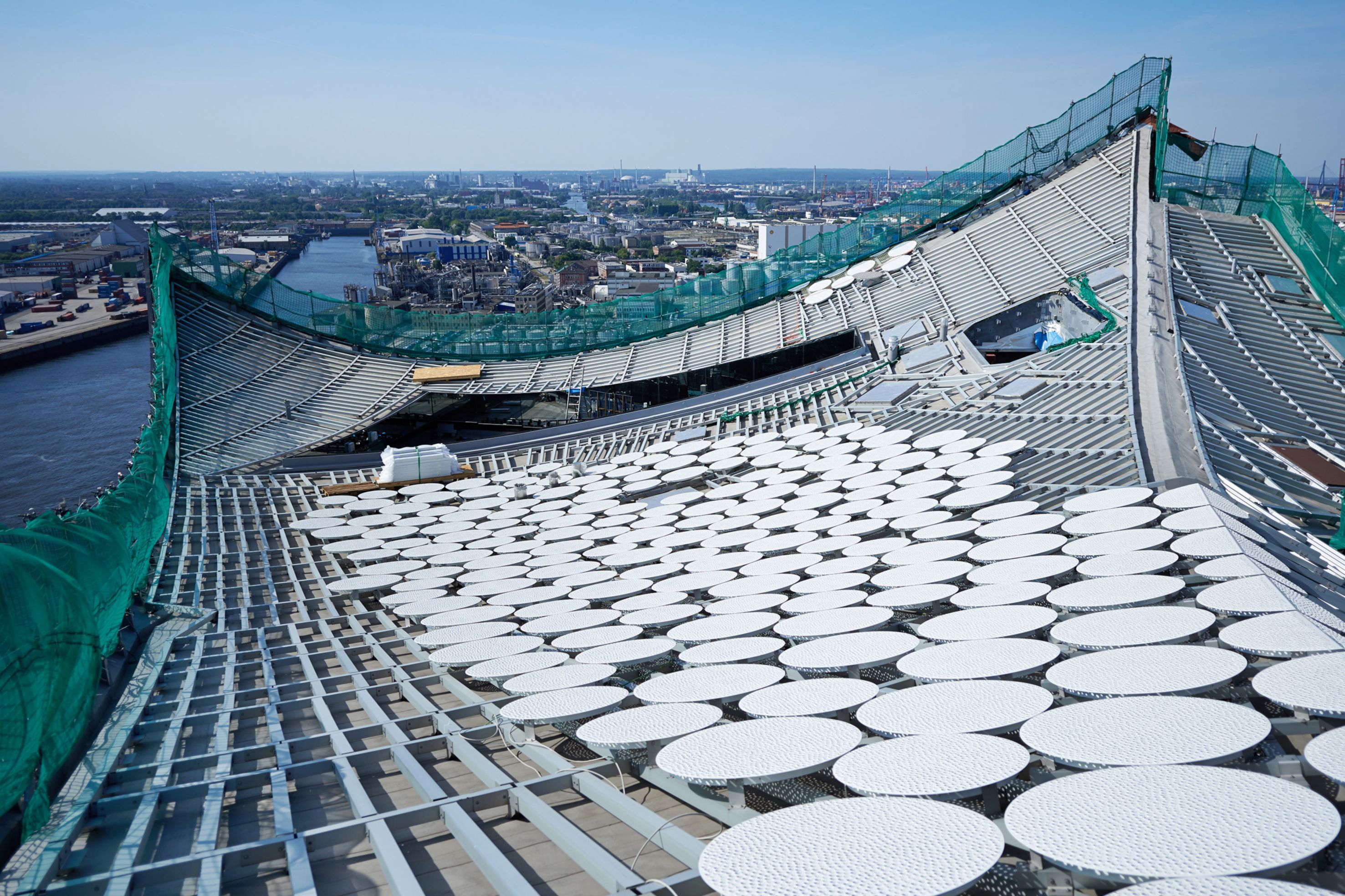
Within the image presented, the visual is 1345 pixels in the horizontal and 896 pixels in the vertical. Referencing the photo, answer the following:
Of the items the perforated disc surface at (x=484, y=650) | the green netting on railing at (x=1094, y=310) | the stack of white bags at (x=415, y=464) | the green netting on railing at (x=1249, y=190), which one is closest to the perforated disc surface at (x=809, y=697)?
the perforated disc surface at (x=484, y=650)

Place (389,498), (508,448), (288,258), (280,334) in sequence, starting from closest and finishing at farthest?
(389,498) < (508,448) < (280,334) < (288,258)

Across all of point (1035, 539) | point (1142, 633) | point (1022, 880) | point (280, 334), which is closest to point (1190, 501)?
point (1035, 539)

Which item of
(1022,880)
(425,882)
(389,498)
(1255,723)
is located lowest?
(389,498)

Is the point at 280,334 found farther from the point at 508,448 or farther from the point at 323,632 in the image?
the point at 323,632

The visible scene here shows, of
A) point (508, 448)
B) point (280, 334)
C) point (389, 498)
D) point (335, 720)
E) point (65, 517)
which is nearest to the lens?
point (335, 720)

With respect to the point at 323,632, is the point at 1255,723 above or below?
above

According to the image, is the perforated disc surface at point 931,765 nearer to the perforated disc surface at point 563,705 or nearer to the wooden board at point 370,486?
the perforated disc surface at point 563,705
